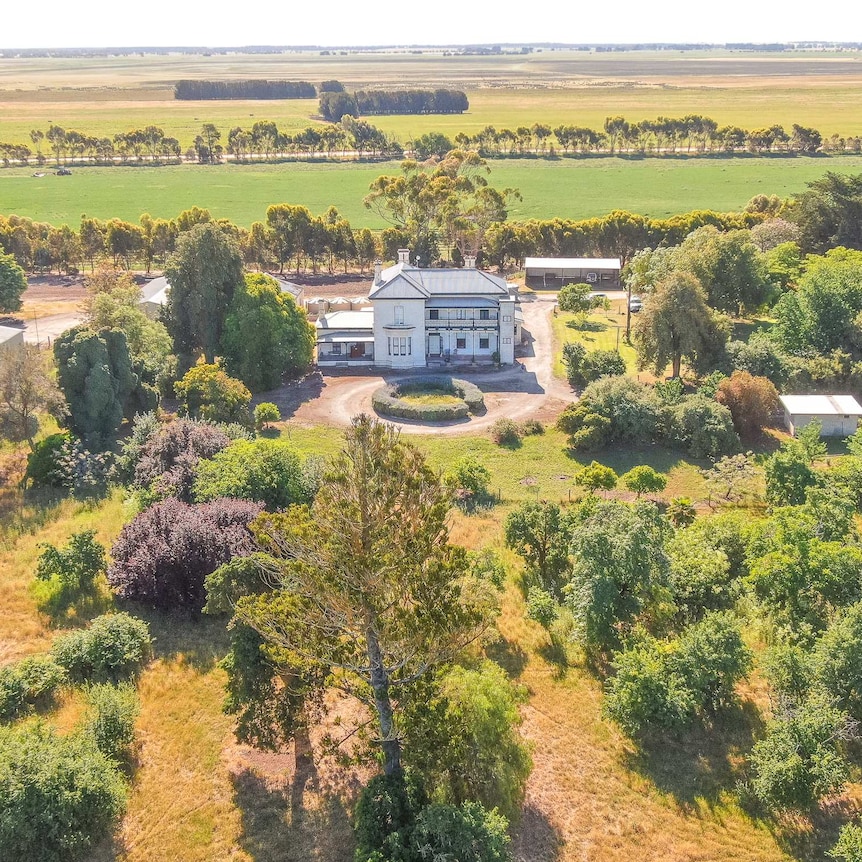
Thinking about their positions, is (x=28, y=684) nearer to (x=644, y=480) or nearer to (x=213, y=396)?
(x=213, y=396)

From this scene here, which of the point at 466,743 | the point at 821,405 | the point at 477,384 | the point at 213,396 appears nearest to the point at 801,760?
the point at 466,743

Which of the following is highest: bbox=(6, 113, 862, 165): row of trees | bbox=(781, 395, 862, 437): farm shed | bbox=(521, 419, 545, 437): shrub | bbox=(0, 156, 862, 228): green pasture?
bbox=(6, 113, 862, 165): row of trees

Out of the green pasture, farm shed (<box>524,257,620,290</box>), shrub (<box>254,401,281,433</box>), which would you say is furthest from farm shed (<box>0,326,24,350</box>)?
the green pasture

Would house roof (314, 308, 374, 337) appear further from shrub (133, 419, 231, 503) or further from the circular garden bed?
shrub (133, 419, 231, 503)

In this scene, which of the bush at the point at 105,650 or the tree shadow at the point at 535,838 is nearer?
the tree shadow at the point at 535,838

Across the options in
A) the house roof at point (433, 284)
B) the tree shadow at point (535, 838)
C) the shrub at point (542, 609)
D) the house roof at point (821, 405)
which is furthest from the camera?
the house roof at point (433, 284)

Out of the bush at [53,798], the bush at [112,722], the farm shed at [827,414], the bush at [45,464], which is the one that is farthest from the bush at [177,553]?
the farm shed at [827,414]

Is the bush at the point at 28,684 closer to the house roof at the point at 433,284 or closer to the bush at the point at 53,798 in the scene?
the bush at the point at 53,798
